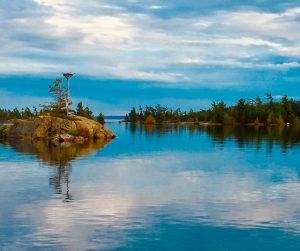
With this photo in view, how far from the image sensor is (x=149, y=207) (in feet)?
99.0

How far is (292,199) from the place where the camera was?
33.0 m

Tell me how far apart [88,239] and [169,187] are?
15.7 metres

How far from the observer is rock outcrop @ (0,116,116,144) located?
10012cm

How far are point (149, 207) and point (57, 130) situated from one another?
74093 mm

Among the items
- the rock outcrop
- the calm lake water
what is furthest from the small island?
the calm lake water

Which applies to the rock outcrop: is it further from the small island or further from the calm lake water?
the calm lake water

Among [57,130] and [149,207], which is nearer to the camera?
[149,207]

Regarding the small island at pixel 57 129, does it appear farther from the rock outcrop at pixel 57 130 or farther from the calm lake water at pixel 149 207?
the calm lake water at pixel 149 207

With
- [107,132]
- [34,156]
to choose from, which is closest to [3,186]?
[34,156]

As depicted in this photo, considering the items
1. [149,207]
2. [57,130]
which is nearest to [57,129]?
[57,130]

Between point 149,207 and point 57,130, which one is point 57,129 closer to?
point 57,130

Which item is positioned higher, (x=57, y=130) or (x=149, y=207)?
(x=57, y=130)

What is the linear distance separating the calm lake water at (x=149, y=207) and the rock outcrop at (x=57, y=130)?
46.0m

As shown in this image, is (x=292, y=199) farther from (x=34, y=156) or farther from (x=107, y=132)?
(x=107, y=132)
